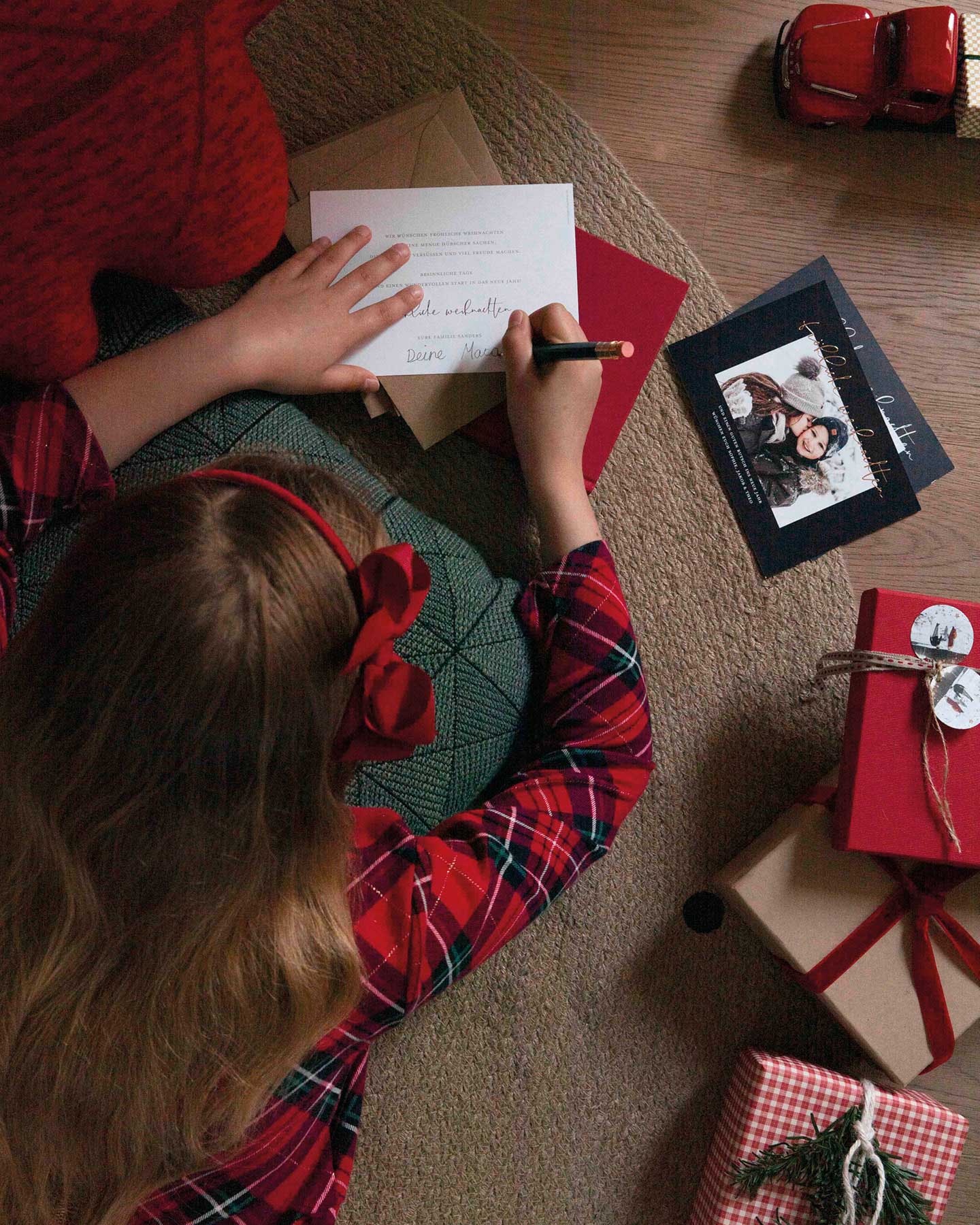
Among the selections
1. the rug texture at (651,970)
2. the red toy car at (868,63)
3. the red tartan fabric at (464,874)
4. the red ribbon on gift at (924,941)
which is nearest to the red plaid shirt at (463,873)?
the red tartan fabric at (464,874)

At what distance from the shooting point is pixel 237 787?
0.45 m

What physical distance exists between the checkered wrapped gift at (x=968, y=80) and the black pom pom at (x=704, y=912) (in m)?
0.72

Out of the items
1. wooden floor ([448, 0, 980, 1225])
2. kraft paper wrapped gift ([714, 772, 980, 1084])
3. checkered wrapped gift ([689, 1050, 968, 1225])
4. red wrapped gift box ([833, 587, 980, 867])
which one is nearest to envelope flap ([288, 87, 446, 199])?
wooden floor ([448, 0, 980, 1225])

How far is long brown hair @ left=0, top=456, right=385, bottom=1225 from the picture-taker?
1.42ft

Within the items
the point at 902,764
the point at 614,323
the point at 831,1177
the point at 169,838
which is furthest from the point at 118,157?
the point at 831,1177

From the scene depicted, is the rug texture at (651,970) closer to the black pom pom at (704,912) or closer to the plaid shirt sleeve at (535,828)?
the black pom pom at (704,912)

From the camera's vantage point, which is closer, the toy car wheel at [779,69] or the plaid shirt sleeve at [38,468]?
the plaid shirt sleeve at [38,468]

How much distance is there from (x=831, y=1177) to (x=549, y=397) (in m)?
0.69

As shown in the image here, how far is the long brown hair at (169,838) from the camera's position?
0.43m

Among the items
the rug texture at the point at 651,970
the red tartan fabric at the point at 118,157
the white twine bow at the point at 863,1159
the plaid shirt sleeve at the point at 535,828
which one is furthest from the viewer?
the rug texture at the point at 651,970

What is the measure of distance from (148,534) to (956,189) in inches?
31.3

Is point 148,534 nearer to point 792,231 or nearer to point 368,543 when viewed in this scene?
point 368,543

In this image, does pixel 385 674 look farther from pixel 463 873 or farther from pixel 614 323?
pixel 614 323

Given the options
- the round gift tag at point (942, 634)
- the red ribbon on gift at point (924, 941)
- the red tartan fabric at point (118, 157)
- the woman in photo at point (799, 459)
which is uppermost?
the red tartan fabric at point (118, 157)
